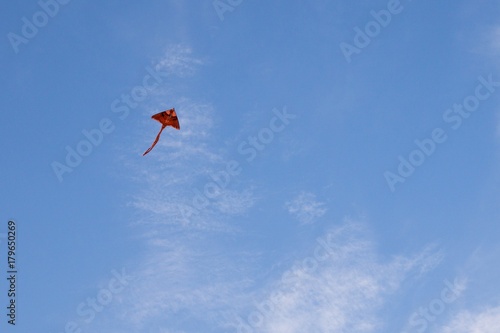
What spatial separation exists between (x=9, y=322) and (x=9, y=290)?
2332mm

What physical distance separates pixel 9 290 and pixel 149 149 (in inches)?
626

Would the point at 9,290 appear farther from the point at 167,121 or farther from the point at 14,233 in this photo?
the point at 167,121

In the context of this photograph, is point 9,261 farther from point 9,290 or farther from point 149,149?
point 149,149

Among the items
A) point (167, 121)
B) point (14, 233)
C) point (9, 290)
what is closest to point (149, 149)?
point (167, 121)

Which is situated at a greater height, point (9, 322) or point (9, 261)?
point (9, 261)

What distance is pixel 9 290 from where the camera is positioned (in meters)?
31.2

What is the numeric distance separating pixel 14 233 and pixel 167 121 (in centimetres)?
1529

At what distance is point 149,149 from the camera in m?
28.1

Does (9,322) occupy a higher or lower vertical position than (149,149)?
lower

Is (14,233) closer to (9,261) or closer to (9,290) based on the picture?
(9,261)

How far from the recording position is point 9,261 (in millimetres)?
31453

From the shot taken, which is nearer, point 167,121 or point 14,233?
point 167,121

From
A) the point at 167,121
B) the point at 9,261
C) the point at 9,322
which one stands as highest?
the point at 167,121

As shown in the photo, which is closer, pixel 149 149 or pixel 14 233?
pixel 149 149
